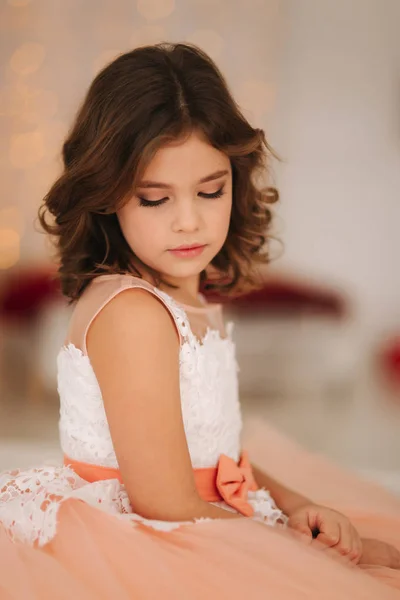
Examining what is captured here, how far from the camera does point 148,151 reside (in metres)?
0.98

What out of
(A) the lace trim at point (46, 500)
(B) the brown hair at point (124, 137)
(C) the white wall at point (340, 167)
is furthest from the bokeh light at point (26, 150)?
(A) the lace trim at point (46, 500)

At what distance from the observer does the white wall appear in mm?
2967

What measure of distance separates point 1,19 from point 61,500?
250cm

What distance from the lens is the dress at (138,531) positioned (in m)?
0.85

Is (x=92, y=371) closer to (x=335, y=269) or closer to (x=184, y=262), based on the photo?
(x=184, y=262)

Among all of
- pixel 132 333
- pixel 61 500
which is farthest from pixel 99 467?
pixel 132 333

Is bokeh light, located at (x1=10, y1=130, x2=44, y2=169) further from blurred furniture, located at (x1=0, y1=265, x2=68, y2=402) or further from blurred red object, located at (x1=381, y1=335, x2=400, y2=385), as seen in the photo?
blurred red object, located at (x1=381, y1=335, x2=400, y2=385)

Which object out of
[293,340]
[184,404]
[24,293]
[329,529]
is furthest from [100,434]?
[293,340]

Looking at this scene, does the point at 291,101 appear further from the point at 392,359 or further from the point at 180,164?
the point at 180,164

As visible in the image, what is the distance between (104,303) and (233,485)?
0.36 meters

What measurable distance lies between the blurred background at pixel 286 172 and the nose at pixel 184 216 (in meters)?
1.88

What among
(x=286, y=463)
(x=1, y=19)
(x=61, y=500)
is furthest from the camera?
(x=1, y=19)

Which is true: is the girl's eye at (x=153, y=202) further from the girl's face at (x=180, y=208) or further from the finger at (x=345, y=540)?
the finger at (x=345, y=540)

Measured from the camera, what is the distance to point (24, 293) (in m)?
2.97
